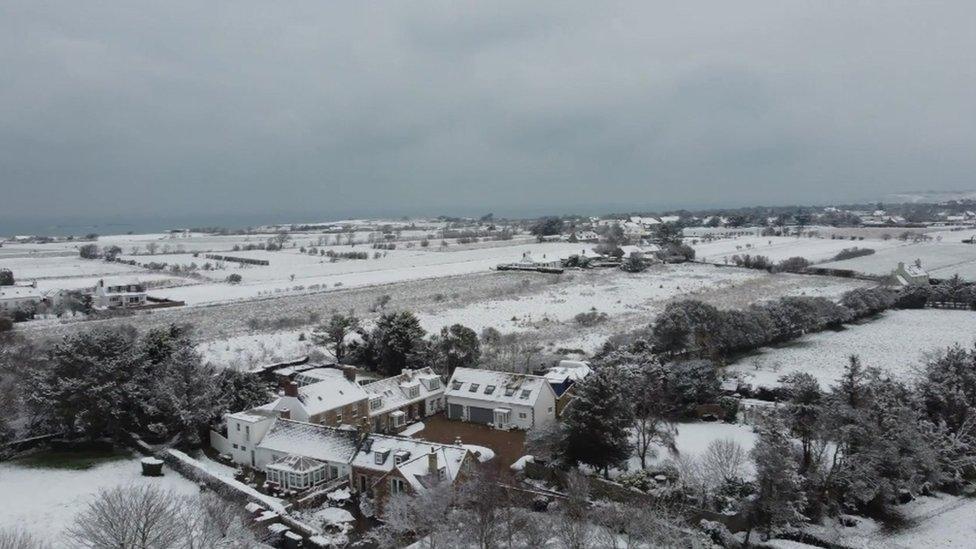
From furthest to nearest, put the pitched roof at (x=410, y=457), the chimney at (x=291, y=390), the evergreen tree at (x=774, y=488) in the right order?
the chimney at (x=291, y=390) < the pitched roof at (x=410, y=457) < the evergreen tree at (x=774, y=488)


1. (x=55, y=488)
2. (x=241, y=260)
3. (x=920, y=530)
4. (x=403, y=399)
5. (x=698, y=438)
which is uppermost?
(x=241, y=260)

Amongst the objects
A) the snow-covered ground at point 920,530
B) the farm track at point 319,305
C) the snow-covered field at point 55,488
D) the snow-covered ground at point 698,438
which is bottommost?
the snow-covered ground at point 920,530

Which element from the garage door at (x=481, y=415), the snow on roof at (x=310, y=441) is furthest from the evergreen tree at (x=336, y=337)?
the snow on roof at (x=310, y=441)

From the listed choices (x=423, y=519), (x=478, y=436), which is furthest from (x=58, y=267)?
(x=423, y=519)

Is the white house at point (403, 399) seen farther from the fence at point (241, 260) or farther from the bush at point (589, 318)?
the fence at point (241, 260)

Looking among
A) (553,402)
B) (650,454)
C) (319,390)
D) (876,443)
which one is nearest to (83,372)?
(319,390)

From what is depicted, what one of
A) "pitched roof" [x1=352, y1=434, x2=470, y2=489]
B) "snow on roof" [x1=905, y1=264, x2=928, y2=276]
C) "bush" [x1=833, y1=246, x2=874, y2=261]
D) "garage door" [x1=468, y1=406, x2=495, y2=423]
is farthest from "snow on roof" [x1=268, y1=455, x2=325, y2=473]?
"bush" [x1=833, y1=246, x2=874, y2=261]

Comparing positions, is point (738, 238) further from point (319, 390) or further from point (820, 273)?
point (319, 390)

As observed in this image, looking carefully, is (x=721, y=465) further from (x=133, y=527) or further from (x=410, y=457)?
(x=133, y=527)
